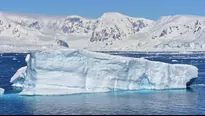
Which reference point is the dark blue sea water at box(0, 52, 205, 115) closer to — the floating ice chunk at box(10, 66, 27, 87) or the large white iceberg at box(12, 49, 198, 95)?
the large white iceberg at box(12, 49, 198, 95)

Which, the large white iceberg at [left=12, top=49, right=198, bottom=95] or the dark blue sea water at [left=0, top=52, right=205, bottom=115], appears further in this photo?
the large white iceberg at [left=12, top=49, right=198, bottom=95]

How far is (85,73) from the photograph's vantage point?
5812 centimetres

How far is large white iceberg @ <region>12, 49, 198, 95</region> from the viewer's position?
57062 mm

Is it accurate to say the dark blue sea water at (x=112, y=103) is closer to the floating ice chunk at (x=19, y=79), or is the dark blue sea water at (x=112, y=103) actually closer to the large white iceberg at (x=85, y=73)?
the large white iceberg at (x=85, y=73)

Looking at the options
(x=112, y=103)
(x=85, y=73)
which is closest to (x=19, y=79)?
(x=85, y=73)

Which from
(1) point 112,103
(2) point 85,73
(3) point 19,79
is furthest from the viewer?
(3) point 19,79

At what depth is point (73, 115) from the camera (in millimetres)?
44125

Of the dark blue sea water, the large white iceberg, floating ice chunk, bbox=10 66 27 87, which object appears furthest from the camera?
floating ice chunk, bbox=10 66 27 87

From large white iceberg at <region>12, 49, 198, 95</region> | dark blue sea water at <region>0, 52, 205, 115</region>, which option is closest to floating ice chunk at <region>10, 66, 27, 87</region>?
dark blue sea water at <region>0, 52, 205, 115</region>

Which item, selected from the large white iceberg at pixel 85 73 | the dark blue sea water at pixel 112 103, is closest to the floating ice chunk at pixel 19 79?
the dark blue sea water at pixel 112 103

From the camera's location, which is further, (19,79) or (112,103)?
(19,79)

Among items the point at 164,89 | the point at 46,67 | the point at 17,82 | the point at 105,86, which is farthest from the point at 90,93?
the point at 17,82

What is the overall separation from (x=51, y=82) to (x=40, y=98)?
3.34m

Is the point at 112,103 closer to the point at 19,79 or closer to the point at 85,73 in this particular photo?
the point at 85,73
